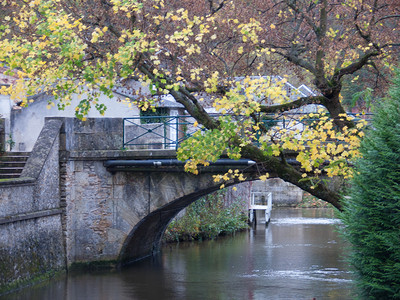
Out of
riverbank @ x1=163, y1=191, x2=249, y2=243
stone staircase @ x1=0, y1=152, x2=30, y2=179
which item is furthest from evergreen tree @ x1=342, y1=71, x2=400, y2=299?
riverbank @ x1=163, y1=191, x2=249, y2=243

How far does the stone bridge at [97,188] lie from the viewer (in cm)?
1625

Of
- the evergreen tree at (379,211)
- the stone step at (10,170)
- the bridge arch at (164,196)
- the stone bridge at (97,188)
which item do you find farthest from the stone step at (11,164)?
the evergreen tree at (379,211)

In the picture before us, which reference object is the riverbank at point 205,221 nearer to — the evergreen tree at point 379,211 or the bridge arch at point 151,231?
the bridge arch at point 151,231

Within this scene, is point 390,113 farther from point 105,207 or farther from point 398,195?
point 105,207

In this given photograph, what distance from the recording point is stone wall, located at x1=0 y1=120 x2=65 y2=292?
14219 millimetres

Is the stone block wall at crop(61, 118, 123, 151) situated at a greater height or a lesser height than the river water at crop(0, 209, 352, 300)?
greater

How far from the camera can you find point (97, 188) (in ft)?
56.6

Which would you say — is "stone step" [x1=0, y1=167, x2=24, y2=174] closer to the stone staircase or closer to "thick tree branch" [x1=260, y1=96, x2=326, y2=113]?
the stone staircase

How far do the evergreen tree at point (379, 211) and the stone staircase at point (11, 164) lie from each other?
11.2m

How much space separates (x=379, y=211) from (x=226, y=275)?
10556 mm

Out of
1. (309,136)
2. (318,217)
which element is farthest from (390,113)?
(318,217)

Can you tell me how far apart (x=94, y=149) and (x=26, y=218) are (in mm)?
2940

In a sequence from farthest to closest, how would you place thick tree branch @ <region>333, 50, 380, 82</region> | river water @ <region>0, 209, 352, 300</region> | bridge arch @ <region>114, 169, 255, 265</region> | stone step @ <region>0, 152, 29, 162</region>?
stone step @ <region>0, 152, 29, 162</region>
bridge arch @ <region>114, 169, 255, 265</region>
river water @ <region>0, 209, 352, 300</region>
thick tree branch @ <region>333, 50, 380, 82</region>

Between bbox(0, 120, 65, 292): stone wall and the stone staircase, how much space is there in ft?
3.80
